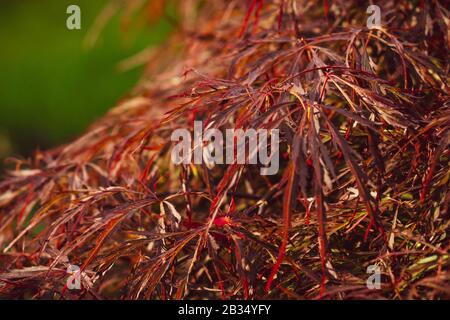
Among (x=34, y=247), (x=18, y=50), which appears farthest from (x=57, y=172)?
(x=18, y=50)

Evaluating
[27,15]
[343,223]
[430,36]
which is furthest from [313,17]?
[27,15]

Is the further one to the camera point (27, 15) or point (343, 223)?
point (27, 15)

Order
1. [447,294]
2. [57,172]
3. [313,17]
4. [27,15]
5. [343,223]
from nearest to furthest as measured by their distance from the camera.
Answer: [447,294] < [343,223] < [57,172] < [313,17] < [27,15]

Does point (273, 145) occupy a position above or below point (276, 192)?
above

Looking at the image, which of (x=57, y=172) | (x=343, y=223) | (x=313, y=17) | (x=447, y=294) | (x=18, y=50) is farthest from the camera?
(x=18, y=50)

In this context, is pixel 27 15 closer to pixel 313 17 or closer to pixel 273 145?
pixel 313 17

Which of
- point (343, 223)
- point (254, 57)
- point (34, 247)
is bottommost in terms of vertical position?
point (34, 247)
